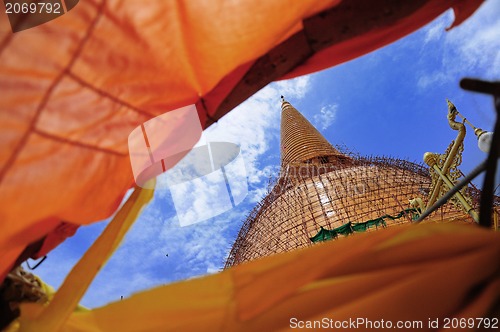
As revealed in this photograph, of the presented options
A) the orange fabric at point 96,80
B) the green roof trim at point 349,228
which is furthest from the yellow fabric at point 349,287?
the green roof trim at point 349,228

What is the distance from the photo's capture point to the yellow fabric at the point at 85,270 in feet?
4.44

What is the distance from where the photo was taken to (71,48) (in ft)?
4.07

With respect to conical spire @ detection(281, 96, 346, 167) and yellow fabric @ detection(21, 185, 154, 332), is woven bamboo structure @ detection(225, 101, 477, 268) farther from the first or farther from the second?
yellow fabric @ detection(21, 185, 154, 332)

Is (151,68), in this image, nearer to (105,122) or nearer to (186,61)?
(186,61)

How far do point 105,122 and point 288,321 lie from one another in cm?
94

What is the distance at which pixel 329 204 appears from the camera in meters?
13.6

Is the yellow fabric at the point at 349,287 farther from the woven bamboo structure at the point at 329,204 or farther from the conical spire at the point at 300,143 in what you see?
the conical spire at the point at 300,143

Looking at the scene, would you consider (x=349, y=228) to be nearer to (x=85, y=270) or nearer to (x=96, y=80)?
(x=85, y=270)

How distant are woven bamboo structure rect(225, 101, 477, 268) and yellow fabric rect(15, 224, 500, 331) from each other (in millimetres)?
9175

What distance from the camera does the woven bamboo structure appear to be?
12.4 meters

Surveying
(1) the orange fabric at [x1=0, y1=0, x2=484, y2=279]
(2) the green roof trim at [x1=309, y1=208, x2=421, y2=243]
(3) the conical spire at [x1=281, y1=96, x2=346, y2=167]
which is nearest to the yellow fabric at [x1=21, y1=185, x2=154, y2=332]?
(1) the orange fabric at [x1=0, y1=0, x2=484, y2=279]

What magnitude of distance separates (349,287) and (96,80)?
1075mm

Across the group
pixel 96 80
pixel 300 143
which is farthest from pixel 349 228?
pixel 300 143

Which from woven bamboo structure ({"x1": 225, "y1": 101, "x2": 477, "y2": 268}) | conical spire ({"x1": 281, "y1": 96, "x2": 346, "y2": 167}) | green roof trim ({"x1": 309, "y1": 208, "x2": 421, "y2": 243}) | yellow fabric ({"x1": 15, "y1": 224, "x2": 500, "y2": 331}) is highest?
conical spire ({"x1": 281, "y1": 96, "x2": 346, "y2": 167})
